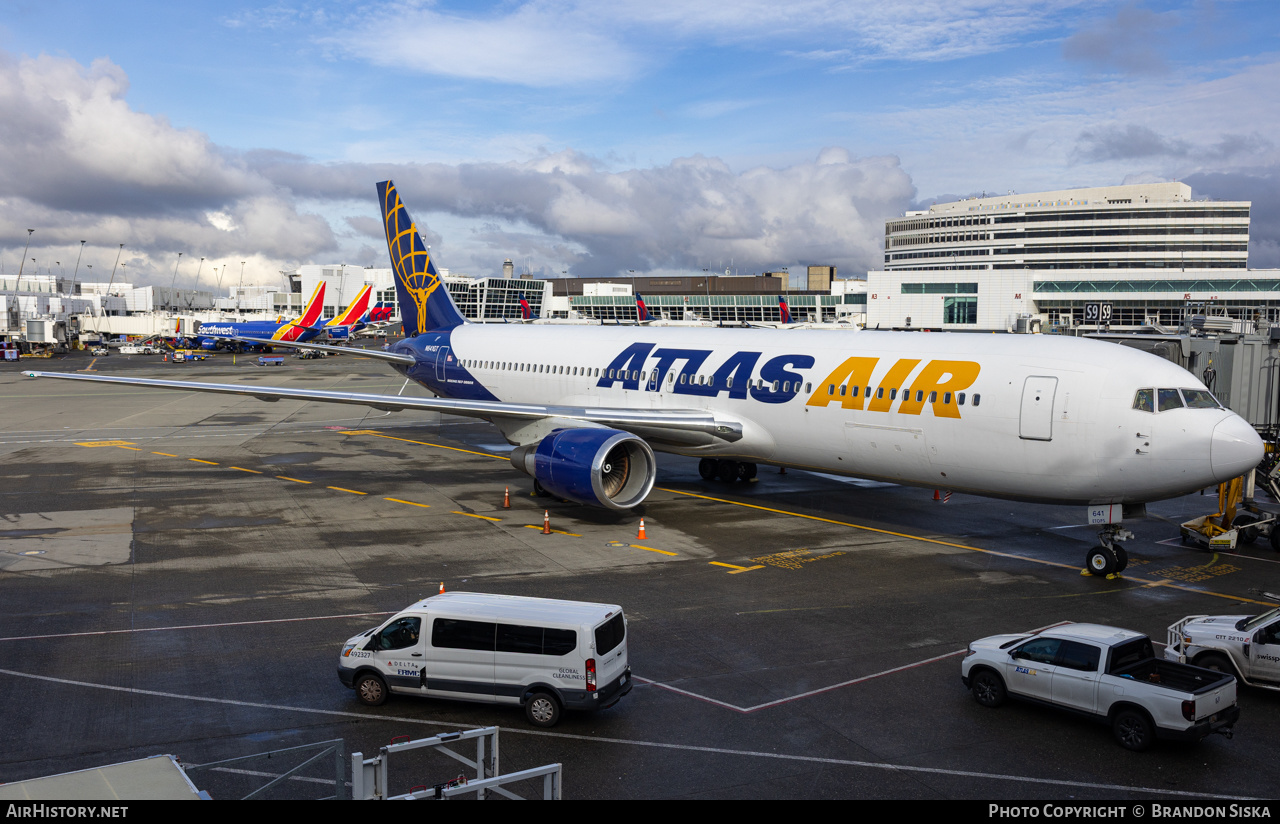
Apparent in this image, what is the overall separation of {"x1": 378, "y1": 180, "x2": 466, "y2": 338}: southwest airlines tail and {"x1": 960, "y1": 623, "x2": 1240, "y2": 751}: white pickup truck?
2970cm

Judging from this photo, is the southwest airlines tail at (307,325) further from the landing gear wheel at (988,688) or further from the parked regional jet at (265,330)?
the landing gear wheel at (988,688)

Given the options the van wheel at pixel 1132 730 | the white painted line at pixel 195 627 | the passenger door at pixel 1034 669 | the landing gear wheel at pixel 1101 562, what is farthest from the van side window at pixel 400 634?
the landing gear wheel at pixel 1101 562

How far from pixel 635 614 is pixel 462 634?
510 cm

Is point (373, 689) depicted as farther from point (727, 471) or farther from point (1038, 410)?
point (727, 471)

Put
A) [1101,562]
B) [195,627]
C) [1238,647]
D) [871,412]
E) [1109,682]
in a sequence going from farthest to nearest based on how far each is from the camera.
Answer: [871,412] < [1101,562] < [195,627] < [1238,647] < [1109,682]

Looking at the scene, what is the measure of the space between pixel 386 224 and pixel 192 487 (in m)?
15.0

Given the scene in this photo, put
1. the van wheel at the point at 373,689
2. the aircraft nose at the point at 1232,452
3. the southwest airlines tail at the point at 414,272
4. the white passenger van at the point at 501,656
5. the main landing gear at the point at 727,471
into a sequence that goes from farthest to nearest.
A: the southwest airlines tail at the point at 414,272, the main landing gear at the point at 727,471, the aircraft nose at the point at 1232,452, the van wheel at the point at 373,689, the white passenger van at the point at 501,656

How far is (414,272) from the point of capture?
39.3 metres

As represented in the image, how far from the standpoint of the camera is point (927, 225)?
141 m

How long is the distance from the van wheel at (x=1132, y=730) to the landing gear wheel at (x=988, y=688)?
1560 mm

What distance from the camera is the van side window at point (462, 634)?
505 inches

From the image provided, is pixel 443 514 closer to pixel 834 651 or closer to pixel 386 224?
pixel 834 651

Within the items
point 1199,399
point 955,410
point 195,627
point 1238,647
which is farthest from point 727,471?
point 195,627

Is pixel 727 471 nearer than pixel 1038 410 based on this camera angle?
No
